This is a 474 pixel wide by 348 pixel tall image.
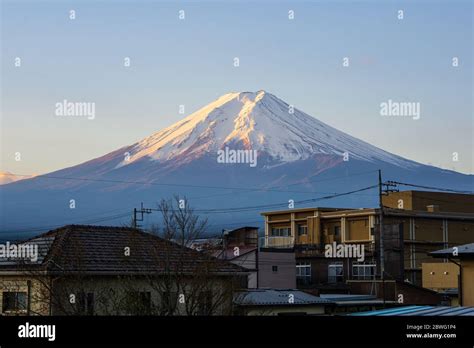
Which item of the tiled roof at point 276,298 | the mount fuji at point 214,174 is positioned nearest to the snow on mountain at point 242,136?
the mount fuji at point 214,174

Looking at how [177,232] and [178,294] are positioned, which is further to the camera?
[177,232]

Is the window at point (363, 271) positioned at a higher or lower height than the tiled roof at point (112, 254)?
lower

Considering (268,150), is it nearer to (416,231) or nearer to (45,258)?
(416,231)

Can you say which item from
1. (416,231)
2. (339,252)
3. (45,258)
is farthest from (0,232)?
(45,258)

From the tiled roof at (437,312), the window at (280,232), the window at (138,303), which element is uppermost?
the window at (280,232)

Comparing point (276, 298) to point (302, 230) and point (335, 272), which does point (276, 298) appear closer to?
point (335, 272)

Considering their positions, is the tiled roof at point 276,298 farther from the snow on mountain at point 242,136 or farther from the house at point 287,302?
the snow on mountain at point 242,136

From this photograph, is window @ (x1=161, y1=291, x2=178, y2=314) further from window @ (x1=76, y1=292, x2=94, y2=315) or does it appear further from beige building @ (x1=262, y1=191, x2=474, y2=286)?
beige building @ (x1=262, y1=191, x2=474, y2=286)
